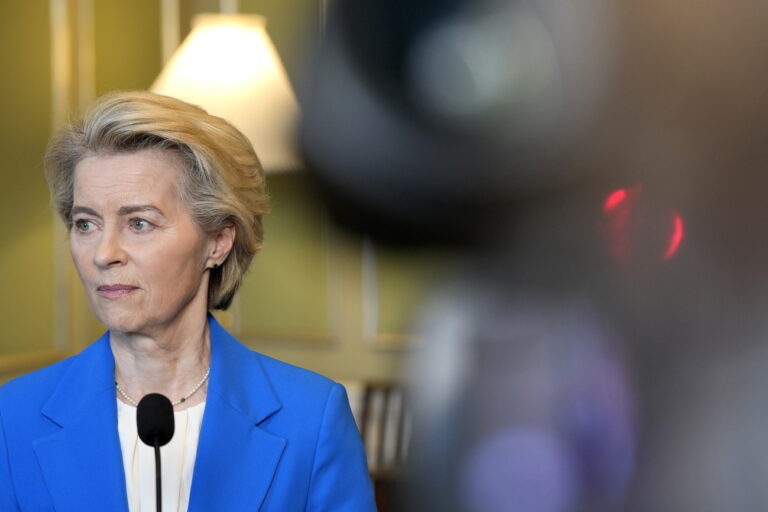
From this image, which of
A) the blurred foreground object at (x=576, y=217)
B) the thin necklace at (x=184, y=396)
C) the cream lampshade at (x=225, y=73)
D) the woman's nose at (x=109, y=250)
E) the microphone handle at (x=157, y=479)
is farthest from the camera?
the cream lampshade at (x=225, y=73)

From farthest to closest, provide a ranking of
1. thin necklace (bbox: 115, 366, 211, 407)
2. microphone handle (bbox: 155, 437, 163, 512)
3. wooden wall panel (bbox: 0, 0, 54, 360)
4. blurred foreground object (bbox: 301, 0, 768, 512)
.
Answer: wooden wall panel (bbox: 0, 0, 54, 360), thin necklace (bbox: 115, 366, 211, 407), microphone handle (bbox: 155, 437, 163, 512), blurred foreground object (bbox: 301, 0, 768, 512)


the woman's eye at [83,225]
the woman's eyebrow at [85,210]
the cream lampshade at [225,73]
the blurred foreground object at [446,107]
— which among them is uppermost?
the cream lampshade at [225,73]

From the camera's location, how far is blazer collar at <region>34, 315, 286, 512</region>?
97cm

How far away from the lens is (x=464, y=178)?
0.72m

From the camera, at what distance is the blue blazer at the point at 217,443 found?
97cm

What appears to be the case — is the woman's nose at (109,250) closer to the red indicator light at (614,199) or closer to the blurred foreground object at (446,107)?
the blurred foreground object at (446,107)

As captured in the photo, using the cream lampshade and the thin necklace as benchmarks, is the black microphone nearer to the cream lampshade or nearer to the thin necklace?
the thin necklace

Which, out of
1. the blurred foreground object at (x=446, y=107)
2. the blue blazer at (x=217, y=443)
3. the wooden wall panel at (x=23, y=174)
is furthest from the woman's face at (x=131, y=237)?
the wooden wall panel at (x=23, y=174)

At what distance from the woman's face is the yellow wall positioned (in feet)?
6.36

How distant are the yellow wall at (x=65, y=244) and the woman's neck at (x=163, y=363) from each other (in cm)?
192

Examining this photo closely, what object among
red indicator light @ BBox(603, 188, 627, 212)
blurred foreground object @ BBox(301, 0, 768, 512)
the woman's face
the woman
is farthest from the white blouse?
red indicator light @ BBox(603, 188, 627, 212)

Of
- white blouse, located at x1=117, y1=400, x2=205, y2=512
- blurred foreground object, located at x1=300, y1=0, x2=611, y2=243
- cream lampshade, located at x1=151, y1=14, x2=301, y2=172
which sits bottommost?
white blouse, located at x1=117, y1=400, x2=205, y2=512

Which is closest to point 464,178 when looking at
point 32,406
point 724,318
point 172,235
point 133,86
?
point 724,318

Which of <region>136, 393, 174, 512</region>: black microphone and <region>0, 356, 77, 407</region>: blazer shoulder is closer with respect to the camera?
<region>136, 393, 174, 512</region>: black microphone
